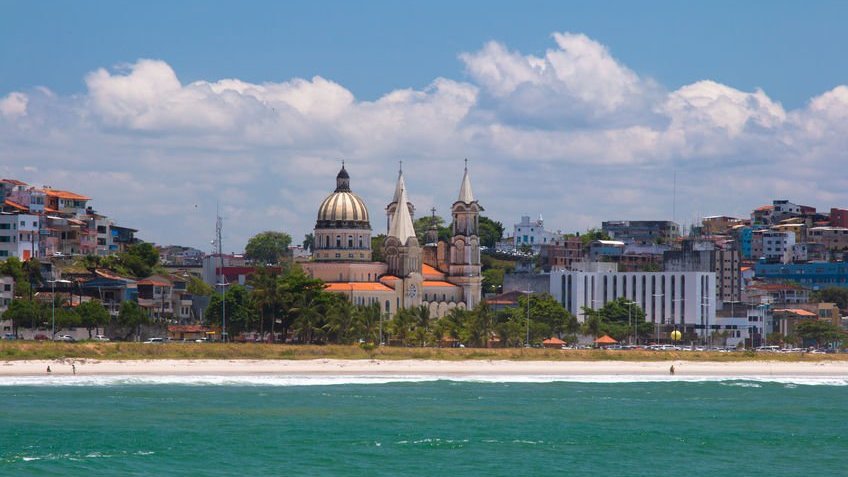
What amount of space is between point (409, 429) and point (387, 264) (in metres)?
87.4

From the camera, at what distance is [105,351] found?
4252 inches

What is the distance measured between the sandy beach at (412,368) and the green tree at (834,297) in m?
67.5

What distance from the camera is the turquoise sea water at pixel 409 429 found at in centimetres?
6488

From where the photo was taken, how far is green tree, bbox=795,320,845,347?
516ft

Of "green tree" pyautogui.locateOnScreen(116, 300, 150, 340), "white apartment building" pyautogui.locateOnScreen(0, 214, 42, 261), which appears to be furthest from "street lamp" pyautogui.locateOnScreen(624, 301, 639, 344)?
"white apartment building" pyautogui.locateOnScreen(0, 214, 42, 261)

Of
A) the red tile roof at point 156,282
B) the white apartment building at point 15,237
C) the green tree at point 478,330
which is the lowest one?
the green tree at point 478,330

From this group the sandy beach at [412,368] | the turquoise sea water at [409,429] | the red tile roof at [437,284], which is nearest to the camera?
the turquoise sea water at [409,429]

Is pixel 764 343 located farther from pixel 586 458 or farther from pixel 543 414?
pixel 586 458

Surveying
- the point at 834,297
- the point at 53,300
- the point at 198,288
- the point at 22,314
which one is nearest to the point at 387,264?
the point at 198,288

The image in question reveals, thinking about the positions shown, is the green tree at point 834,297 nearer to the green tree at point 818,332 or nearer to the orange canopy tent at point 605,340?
the green tree at point 818,332

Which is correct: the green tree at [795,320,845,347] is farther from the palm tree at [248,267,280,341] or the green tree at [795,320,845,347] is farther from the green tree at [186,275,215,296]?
the green tree at [186,275,215,296]

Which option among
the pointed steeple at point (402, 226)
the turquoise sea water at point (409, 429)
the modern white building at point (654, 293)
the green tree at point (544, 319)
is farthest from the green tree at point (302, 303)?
the modern white building at point (654, 293)

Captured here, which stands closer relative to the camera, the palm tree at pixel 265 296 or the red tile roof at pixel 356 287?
the palm tree at pixel 265 296

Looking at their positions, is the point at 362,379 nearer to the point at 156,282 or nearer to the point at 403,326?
the point at 403,326
